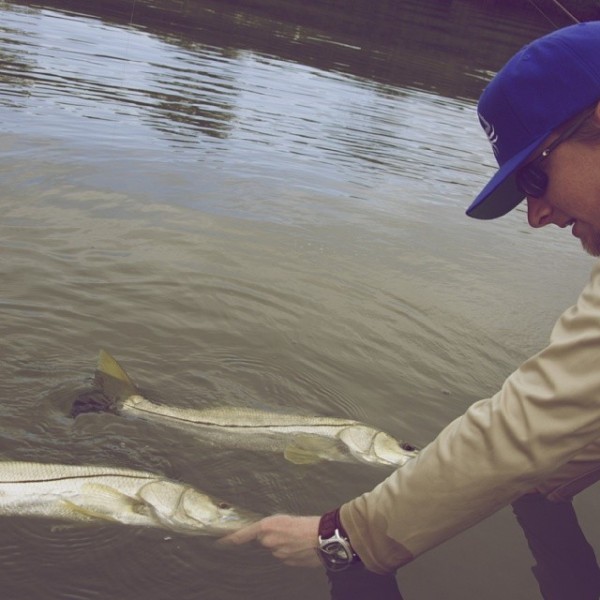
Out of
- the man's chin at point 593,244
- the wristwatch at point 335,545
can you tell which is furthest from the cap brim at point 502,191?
the wristwatch at point 335,545

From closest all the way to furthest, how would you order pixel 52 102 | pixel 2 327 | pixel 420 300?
1. pixel 2 327
2. pixel 420 300
3. pixel 52 102

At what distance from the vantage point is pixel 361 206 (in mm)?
9438

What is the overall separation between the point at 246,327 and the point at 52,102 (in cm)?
741

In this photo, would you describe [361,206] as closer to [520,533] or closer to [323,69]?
[520,533]

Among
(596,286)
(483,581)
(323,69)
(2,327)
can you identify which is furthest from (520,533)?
(323,69)

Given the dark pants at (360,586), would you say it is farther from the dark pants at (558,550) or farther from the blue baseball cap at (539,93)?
the blue baseball cap at (539,93)

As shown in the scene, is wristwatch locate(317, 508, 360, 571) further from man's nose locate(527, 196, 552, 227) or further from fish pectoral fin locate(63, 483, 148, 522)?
man's nose locate(527, 196, 552, 227)

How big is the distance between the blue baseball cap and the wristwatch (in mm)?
1488

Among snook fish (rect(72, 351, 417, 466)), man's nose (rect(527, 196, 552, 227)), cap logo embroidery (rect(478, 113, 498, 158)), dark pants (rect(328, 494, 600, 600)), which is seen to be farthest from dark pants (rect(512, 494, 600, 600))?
cap logo embroidery (rect(478, 113, 498, 158))

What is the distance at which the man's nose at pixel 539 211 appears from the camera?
105 inches

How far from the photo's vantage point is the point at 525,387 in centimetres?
236

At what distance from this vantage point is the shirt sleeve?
88.7 inches

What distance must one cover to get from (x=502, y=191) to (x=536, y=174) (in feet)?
0.78

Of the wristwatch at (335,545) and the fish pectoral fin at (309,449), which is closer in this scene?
the wristwatch at (335,545)
